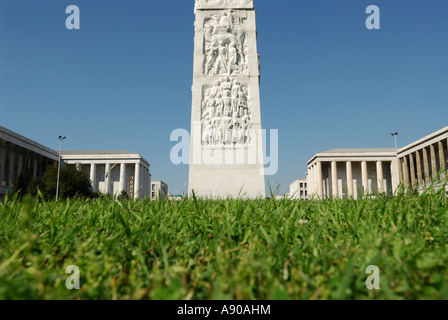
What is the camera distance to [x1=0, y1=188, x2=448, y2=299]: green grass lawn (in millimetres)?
1313

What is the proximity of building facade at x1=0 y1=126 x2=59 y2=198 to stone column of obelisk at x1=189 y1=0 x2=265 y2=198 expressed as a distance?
36867 mm

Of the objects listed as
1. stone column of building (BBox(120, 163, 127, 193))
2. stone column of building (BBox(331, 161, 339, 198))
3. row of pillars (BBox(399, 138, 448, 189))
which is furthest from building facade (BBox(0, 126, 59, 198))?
row of pillars (BBox(399, 138, 448, 189))

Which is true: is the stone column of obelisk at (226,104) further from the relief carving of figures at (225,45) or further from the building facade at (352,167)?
the building facade at (352,167)

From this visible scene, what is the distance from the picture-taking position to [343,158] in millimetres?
55344

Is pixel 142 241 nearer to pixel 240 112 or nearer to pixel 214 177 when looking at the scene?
pixel 214 177

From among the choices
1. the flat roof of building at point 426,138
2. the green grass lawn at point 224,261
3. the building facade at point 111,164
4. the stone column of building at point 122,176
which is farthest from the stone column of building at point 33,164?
the flat roof of building at point 426,138

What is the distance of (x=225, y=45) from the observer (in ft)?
33.7

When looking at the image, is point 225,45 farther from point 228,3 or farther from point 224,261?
point 224,261

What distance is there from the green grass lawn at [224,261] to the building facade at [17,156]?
43.2m

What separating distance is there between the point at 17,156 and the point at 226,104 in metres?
47.9

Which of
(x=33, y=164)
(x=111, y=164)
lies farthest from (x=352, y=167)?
(x=33, y=164)

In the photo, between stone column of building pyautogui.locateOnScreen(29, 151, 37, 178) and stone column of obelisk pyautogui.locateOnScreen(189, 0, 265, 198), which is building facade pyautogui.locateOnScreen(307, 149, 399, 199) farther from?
stone column of obelisk pyautogui.locateOnScreen(189, 0, 265, 198)

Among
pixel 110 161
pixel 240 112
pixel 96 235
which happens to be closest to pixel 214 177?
pixel 240 112

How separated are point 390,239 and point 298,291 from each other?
0.87 meters
